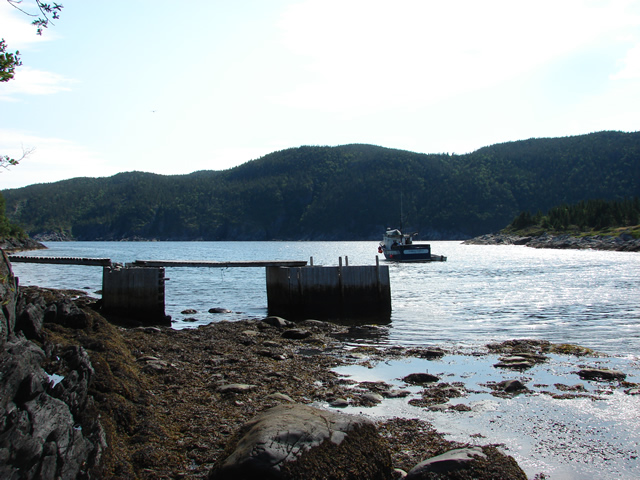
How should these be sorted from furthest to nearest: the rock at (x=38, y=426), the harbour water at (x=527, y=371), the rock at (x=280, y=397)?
the rock at (x=280, y=397), the harbour water at (x=527, y=371), the rock at (x=38, y=426)

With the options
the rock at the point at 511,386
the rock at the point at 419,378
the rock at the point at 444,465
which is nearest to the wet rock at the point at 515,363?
the rock at the point at 511,386

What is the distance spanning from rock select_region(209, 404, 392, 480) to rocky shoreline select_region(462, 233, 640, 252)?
112 meters

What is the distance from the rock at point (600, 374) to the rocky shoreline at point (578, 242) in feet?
335

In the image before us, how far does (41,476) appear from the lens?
6004 millimetres

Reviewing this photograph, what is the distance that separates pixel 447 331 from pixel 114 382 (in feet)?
53.9

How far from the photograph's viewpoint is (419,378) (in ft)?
45.3

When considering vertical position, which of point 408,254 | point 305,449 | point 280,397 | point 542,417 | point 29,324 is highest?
point 29,324

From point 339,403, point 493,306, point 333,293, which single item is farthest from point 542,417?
point 493,306

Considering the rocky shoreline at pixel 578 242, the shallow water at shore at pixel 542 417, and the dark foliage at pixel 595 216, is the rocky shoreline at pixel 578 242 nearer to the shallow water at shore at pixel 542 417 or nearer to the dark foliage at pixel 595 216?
the dark foliage at pixel 595 216

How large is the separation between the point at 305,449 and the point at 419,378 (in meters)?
7.46

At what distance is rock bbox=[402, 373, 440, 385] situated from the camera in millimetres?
13695

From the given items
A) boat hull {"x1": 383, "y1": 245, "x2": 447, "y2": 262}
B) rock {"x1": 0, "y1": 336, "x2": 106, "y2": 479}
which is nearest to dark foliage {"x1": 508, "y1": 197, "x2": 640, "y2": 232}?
boat hull {"x1": 383, "y1": 245, "x2": 447, "y2": 262}

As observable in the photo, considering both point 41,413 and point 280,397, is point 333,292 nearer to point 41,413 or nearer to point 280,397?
point 280,397

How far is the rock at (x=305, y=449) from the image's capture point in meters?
6.69
